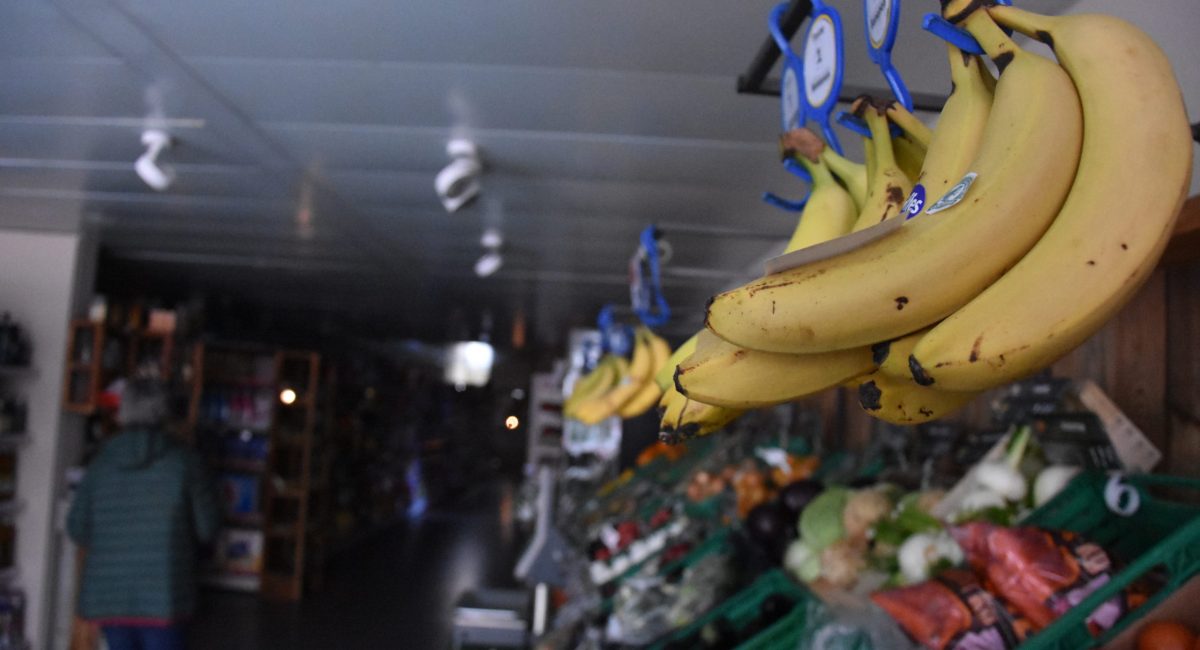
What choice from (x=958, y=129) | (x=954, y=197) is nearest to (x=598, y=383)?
(x=958, y=129)

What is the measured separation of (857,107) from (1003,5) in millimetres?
218

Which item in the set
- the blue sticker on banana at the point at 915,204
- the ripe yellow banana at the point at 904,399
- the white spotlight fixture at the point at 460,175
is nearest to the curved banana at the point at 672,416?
the ripe yellow banana at the point at 904,399

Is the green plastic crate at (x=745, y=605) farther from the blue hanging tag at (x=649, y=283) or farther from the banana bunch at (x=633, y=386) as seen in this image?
the blue hanging tag at (x=649, y=283)

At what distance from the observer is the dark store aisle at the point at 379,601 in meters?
6.00

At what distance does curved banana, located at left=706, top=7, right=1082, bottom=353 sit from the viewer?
0.71 meters

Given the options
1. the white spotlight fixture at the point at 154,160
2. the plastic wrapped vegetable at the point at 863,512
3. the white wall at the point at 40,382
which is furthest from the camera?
the white wall at the point at 40,382

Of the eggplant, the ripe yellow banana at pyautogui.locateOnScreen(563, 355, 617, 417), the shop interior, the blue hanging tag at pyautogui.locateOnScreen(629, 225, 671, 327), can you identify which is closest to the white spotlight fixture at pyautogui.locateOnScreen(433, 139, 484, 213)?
the shop interior

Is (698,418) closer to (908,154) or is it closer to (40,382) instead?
(908,154)

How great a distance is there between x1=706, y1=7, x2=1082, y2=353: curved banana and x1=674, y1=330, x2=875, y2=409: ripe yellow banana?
Answer: 0.09m

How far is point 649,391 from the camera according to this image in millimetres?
2814

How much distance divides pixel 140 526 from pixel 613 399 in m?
2.16

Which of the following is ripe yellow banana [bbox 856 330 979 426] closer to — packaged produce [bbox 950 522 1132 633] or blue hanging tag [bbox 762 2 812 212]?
blue hanging tag [bbox 762 2 812 212]

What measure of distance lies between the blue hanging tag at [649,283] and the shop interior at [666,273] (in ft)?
0.07

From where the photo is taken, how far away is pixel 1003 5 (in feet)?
2.68
